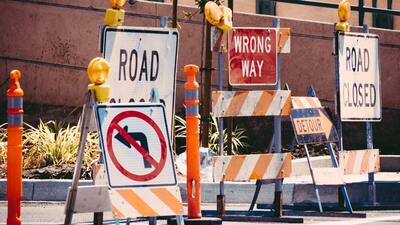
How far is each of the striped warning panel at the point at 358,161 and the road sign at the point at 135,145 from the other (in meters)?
5.07

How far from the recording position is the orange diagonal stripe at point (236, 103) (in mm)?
11828

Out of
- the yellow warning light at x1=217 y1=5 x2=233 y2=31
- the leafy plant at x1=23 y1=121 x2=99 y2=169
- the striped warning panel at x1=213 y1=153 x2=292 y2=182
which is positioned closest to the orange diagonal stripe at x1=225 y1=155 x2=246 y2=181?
the striped warning panel at x1=213 y1=153 x2=292 y2=182

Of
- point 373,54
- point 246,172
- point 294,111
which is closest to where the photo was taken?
point 246,172

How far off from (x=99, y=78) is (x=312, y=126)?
4.67m

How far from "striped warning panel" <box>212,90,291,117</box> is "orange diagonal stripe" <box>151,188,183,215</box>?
10.9 feet

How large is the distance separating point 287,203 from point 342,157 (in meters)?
1.54

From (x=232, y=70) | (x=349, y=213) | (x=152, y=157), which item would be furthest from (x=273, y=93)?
(x=152, y=157)

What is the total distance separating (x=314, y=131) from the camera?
1282 centimetres

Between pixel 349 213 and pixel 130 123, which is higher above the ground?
pixel 130 123

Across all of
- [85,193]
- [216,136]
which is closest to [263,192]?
[216,136]

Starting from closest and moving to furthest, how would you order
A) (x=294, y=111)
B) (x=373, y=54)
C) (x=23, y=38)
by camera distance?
1. (x=294, y=111)
2. (x=373, y=54)
3. (x=23, y=38)

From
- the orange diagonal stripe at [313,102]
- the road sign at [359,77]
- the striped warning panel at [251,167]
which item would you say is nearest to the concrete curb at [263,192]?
the road sign at [359,77]

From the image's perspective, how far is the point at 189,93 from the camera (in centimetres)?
1034

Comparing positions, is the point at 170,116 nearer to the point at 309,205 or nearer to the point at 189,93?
the point at 189,93
